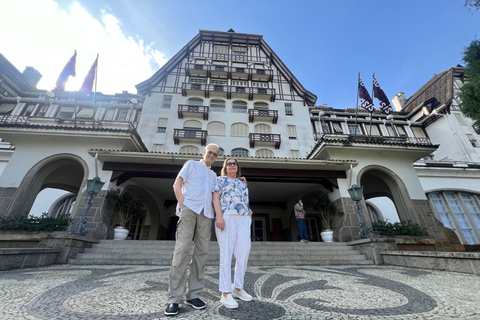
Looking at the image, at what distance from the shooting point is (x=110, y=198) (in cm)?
727

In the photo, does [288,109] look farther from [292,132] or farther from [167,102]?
[167,102]

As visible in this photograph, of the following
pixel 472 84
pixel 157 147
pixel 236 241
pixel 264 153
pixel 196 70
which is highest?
pixel 196 70

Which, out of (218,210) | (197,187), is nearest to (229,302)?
(218,210)

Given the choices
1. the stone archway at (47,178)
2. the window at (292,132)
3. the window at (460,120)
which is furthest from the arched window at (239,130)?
the window at (460,120)

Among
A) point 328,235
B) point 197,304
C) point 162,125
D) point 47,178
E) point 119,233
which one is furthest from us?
point 162,125

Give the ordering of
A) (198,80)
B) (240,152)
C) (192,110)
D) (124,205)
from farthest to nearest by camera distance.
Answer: (198,80) → (192,110) → (240,152) → (124,205)

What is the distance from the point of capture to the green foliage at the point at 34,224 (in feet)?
19.7

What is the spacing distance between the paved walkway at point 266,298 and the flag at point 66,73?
1168 centimetres

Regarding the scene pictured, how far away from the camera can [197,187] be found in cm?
211

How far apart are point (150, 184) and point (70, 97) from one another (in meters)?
17.0

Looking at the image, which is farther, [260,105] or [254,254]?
[260,105]

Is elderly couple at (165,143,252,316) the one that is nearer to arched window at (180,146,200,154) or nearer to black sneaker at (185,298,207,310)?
black sneaker at (185,298,207,310)

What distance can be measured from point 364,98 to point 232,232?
39.8ft

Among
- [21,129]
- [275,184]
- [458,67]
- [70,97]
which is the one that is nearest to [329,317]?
[275,184]
